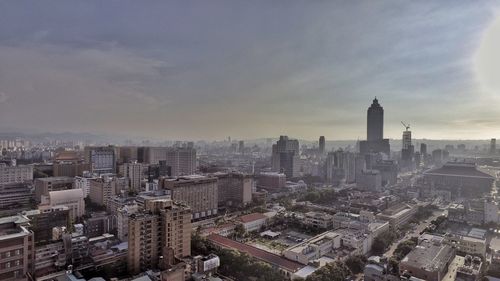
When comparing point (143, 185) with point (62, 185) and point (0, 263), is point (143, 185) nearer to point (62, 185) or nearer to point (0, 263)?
point (62, 185)

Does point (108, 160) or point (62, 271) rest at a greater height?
point (108, 160)

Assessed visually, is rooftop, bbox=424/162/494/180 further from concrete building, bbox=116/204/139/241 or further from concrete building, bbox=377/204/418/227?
concrete building, bbox=116/204/139/241

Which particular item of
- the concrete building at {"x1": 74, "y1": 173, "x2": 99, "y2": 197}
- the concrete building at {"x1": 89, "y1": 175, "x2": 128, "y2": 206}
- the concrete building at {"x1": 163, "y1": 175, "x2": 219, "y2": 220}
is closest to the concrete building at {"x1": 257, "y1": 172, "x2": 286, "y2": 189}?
the concrete building at {"x1": 163, "y1": 175, "x2": 219, "y2": 220}

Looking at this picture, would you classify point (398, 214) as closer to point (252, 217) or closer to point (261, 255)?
point (252, 217)

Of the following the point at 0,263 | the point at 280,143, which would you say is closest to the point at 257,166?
the point at 280,143

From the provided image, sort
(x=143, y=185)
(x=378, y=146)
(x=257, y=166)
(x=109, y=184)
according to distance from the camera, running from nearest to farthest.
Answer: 1. (x=109, y=184)
2. (x=143, y=185)
3. (x=257, y=166)
4. (x=378, y=146)

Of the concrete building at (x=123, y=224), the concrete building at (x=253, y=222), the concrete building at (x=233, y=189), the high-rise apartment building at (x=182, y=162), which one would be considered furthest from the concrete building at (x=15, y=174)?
the concrete building at (x=253, y=222)

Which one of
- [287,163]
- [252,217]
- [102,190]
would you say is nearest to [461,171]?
[287,163]
